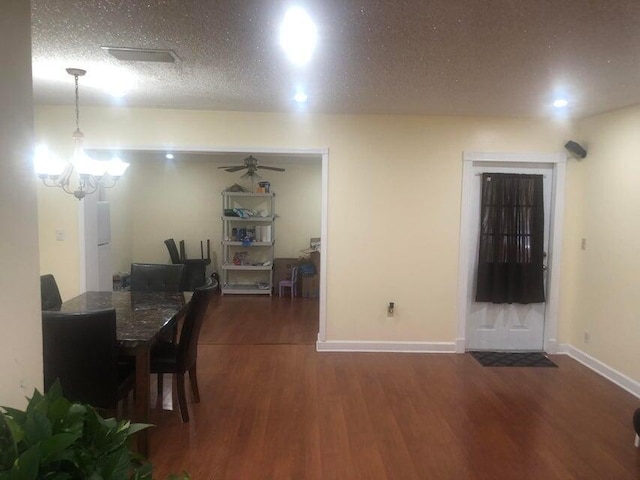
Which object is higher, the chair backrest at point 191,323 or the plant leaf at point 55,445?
the plant leaf at point 55,445

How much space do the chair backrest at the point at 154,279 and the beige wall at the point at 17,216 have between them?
2385mm

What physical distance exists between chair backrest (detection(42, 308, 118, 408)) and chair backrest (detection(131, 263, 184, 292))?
1.48m

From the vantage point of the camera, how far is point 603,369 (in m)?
3.69

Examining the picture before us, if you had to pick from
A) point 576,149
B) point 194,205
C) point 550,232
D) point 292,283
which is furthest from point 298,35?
point 194,205

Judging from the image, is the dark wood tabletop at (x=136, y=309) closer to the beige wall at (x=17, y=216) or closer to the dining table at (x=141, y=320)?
the dining table at (x=141, y=320)

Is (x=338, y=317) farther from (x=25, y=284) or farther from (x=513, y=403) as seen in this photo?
(x=25, y=284)

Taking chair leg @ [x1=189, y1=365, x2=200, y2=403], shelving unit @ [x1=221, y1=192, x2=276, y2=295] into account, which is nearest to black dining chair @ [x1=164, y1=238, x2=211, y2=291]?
shelving unit @ [x1=221, y1=192, x2=276, y2=295]

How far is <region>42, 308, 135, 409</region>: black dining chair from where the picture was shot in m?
2.13

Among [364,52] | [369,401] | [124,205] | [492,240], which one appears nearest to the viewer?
[364,52]

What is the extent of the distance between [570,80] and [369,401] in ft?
8.76

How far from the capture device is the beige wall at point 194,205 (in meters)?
7.23

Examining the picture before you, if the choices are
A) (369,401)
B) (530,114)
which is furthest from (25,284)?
(530,114)

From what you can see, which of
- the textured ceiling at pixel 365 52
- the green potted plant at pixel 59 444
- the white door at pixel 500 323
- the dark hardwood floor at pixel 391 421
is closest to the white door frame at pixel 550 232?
the white door at pixel 500 323

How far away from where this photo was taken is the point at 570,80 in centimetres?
278
